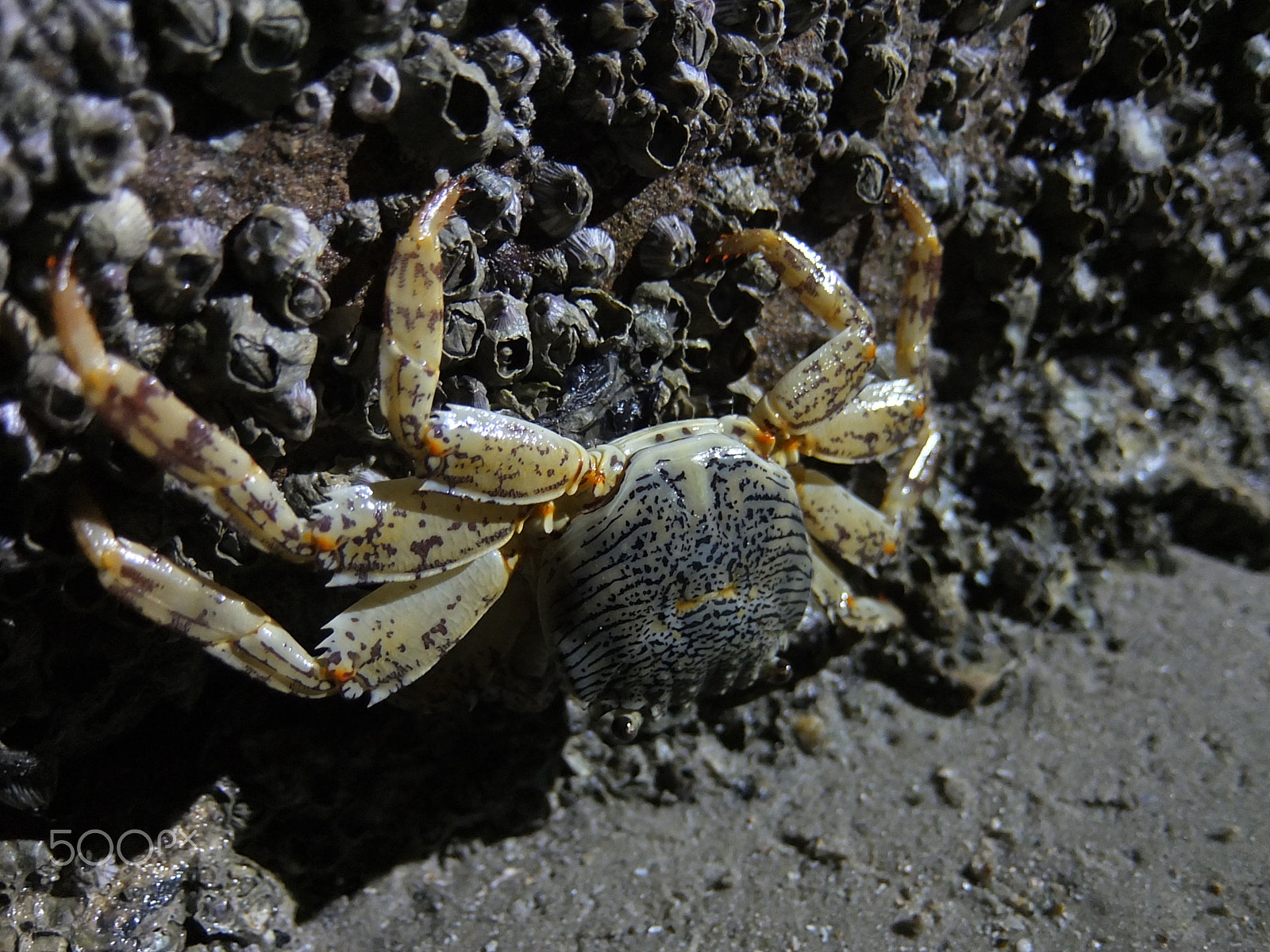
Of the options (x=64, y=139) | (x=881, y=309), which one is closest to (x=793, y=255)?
(x=881, y=309)

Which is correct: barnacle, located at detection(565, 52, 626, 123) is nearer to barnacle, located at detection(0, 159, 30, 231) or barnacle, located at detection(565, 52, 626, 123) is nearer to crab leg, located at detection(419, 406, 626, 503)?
crab leg, located at detection(419, 406, 626, 503)

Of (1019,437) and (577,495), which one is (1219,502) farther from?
(577,495)

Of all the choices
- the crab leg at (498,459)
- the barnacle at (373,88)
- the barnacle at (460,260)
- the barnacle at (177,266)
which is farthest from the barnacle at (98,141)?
the crab leg at (498,459)

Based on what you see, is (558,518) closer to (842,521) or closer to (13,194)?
(842,521)

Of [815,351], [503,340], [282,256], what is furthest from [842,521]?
[282,256]

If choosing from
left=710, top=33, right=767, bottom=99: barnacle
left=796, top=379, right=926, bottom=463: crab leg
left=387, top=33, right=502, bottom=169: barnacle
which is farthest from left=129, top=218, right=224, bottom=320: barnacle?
left=796, top=379, right=926, bottom=463: crab leg

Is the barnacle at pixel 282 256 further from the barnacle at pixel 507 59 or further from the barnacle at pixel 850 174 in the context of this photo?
the barnacle at pixel 850 174

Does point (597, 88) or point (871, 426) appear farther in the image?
point (871, 426)
